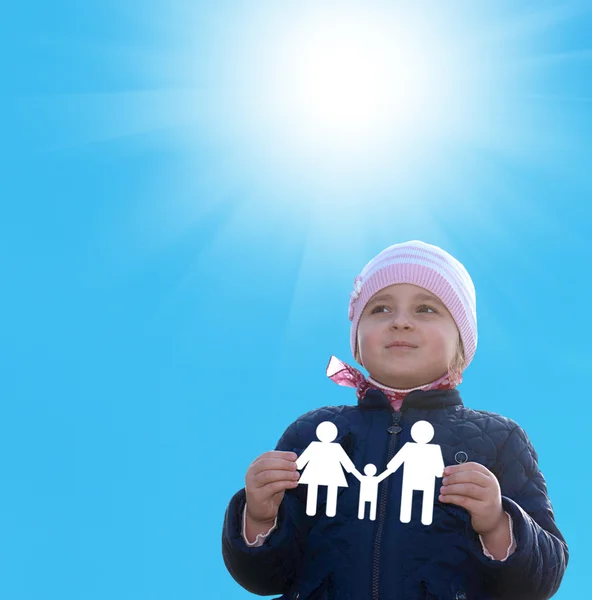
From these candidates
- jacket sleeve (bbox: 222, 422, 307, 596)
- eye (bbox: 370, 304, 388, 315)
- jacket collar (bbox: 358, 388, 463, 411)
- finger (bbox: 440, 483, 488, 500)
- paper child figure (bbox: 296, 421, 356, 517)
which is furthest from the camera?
eye (bbox: 370, 304, 388, 315)

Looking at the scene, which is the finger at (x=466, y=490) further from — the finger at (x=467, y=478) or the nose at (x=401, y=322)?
the nose at (x=401, y=322)

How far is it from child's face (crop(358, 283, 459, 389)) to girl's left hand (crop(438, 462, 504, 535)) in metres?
Result: 0.85

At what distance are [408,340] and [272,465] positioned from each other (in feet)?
3.18

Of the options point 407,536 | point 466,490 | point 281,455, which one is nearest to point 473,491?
point 466,490

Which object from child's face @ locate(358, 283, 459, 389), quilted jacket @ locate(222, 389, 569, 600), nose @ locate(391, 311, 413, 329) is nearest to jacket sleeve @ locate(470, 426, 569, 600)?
quilted jacket @ locate(222, 389, 569, 600)

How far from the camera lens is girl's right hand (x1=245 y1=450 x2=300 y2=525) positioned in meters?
2.82

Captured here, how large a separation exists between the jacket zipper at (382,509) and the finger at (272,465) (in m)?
0.42

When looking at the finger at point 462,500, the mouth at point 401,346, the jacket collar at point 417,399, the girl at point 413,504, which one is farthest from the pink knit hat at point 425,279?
the finger at point 462,500

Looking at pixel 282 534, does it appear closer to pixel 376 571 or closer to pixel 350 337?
pixel 376 571

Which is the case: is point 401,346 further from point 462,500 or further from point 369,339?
point 462,500

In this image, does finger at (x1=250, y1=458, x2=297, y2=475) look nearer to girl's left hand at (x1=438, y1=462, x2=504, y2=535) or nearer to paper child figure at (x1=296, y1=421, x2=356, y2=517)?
paper child figure at (x1=296, y1=421, x2=356, y2=517)

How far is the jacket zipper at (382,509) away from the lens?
2.91 m

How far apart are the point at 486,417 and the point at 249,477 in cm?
104

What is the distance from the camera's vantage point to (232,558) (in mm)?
3127
